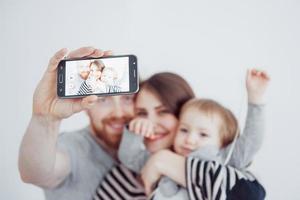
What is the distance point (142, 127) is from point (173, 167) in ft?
0.41

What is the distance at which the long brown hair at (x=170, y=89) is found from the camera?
3.51ft

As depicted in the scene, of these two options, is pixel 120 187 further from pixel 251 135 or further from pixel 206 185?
pixel 251 135

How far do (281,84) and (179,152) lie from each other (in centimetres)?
31

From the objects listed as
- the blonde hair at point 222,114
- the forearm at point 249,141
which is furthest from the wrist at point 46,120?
the forearm at point 249,141

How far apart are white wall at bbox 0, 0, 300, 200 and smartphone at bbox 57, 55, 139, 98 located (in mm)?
218

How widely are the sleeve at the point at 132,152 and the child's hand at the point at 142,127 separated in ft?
0.04

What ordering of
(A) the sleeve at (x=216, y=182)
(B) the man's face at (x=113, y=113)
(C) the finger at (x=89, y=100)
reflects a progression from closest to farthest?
(C) the finger at (x=89, y=100) < (A) the sleeve at (x=216, y=182) < (B) the man's face at (x=113, y=113)

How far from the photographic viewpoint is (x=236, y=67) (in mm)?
1098

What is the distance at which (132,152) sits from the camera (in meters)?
1.04

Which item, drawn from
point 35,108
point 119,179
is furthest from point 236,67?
point 35,108

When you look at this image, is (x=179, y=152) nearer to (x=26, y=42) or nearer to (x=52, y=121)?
(x=52, y=121)

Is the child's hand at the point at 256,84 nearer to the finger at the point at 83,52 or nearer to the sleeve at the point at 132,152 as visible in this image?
the sleeve at the point at 132,152

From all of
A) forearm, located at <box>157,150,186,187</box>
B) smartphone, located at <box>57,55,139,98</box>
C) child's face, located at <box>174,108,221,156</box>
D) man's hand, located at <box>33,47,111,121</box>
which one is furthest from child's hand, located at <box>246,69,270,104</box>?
man's hand, located at <box>33,47,111,121</box>

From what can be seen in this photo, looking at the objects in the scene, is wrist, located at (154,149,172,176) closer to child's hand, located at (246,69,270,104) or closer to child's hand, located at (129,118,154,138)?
child's hand, located at (129,118,154,138)
